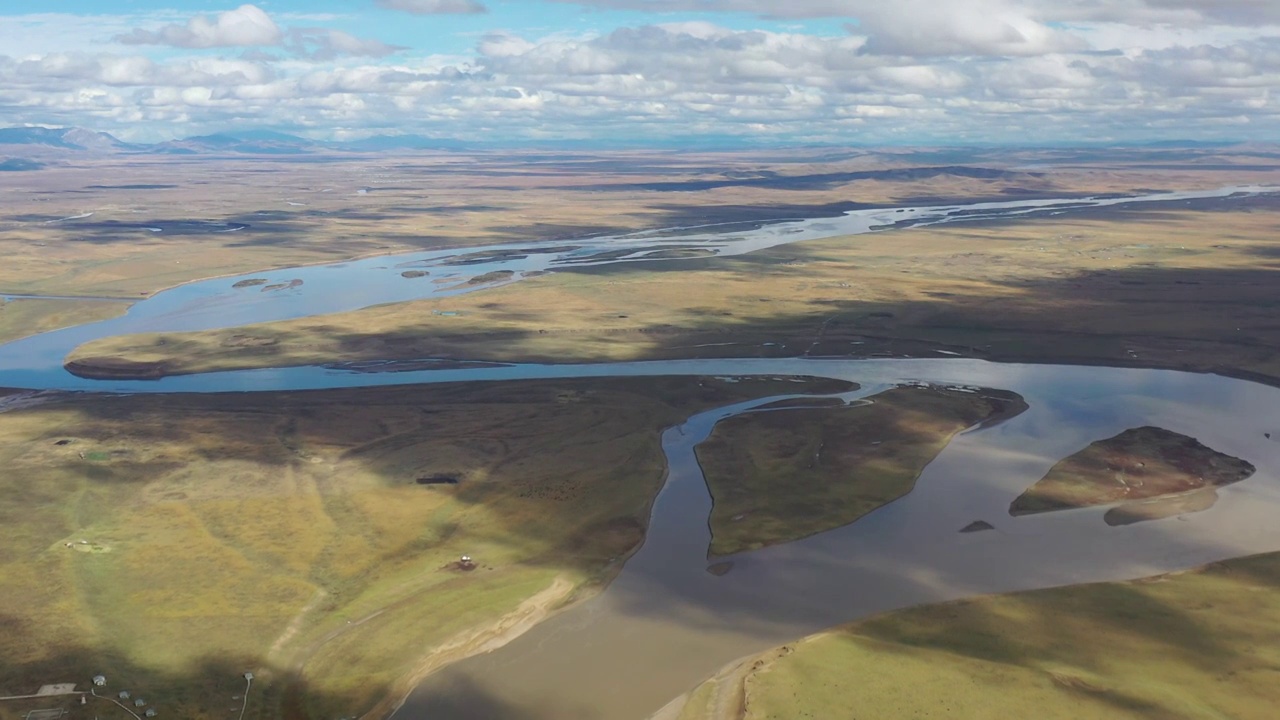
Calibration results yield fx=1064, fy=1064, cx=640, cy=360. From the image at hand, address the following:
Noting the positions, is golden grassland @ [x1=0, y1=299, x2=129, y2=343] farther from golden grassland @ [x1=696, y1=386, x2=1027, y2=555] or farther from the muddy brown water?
golden grassland @ [x1=696, y1=386, x2=1027, y2=555]

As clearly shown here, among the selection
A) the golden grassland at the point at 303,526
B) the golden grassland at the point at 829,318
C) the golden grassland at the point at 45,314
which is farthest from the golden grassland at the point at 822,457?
the golden grassland at the point at 45,314

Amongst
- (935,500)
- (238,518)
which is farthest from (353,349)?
(935,500)

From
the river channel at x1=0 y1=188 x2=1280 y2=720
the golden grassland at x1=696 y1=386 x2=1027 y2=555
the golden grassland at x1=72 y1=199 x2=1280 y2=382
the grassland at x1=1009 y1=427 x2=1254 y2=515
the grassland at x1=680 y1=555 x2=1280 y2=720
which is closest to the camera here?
the grassland at x1=680 y1=555 x2=1280 y2=720

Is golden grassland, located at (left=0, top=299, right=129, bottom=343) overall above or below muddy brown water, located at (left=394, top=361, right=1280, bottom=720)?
below

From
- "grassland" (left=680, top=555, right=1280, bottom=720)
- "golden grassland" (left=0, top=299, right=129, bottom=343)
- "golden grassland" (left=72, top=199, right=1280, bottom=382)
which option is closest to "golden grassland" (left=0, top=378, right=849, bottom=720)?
"grassland" (left=680, top=555, right=1280, bottom=720)

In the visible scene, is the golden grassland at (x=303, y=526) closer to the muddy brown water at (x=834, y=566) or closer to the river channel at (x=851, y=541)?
the muddy brown water at (x=834, y=566)

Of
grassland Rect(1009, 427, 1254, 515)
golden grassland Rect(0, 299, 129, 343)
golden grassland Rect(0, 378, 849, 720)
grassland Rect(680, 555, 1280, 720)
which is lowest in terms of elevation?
golden grassland Rect(0, 299, 129, 343)

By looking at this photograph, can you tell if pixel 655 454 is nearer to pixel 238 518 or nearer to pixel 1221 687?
pixel 238 518
